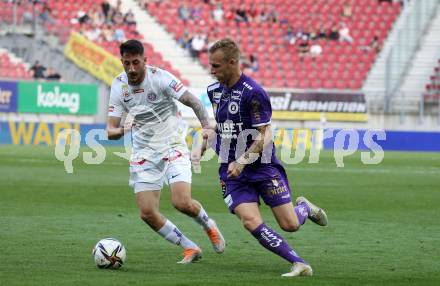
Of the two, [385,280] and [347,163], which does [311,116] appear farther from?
[385,280]

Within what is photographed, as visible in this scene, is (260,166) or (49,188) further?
(49,188)

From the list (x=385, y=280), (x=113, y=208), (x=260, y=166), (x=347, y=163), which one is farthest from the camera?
(x=347, y=163)

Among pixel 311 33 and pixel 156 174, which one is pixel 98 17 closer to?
pixel 311 33

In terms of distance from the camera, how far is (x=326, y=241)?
1221 centimetres

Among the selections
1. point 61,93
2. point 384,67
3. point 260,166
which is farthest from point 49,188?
point 384,67

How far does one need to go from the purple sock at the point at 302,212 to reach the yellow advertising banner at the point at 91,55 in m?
30.2

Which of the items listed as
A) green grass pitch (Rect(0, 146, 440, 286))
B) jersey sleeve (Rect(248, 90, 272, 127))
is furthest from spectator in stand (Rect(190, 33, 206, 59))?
jersey sleeve (Rect(248, 90, 272, 127))

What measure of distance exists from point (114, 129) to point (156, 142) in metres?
0.67

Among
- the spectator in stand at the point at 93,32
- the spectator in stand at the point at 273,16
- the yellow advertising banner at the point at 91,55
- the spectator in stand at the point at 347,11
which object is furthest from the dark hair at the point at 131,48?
the spectator in stand at the point at 347,11

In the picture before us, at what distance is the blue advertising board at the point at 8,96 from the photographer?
38.7 meters

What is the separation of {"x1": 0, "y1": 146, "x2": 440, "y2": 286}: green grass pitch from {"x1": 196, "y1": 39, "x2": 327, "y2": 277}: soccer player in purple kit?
1.43 ft

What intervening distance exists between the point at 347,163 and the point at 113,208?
15613mm

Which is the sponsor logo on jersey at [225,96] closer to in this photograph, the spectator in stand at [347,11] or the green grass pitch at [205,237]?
the green grass pitch at [205,237]

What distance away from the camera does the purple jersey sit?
9.52 metres
